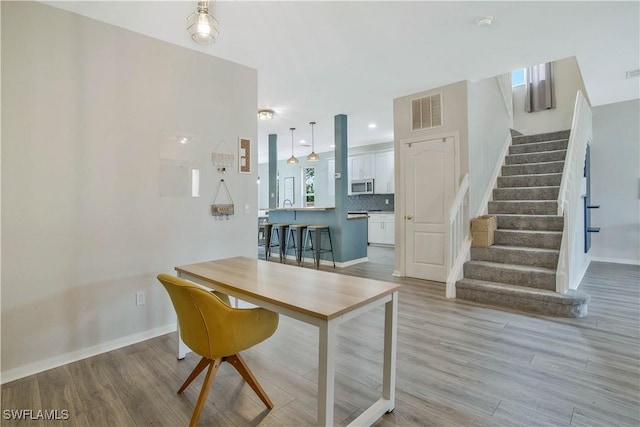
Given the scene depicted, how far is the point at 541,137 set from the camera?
5578 millimetres

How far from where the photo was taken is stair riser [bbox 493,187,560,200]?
4473 mm

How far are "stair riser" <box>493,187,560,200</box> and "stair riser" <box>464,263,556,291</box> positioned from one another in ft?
5.06

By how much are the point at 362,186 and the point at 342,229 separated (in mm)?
3535

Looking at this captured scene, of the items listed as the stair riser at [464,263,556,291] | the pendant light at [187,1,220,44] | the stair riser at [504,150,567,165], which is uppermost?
the pendant light at [187,1,220,44]

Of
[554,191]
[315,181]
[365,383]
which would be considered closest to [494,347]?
[365,383]

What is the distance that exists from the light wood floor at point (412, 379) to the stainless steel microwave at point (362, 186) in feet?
19.5

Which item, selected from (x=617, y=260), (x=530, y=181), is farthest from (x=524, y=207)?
(x=617, y=260)

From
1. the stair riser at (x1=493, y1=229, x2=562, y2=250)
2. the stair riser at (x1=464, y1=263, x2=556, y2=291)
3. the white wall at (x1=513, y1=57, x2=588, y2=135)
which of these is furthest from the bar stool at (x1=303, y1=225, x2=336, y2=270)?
the white wall at (x1=513, y1=57, x2=588, y2=135)

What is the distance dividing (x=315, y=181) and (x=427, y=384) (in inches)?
329

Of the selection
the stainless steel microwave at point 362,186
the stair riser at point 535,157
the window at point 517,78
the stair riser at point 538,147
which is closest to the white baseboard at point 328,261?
the stainless steel microwave at point 362,186

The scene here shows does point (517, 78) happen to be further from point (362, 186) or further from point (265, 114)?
point (265, 114)

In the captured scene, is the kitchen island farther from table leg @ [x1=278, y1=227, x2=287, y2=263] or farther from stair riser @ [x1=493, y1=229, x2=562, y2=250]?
stair riser @ [x1=493, y1=229, x2=562, y2=250]

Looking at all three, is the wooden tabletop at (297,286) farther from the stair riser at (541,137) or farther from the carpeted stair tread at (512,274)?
the stair riser at (541,137)

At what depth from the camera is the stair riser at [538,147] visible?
5.12 metres
